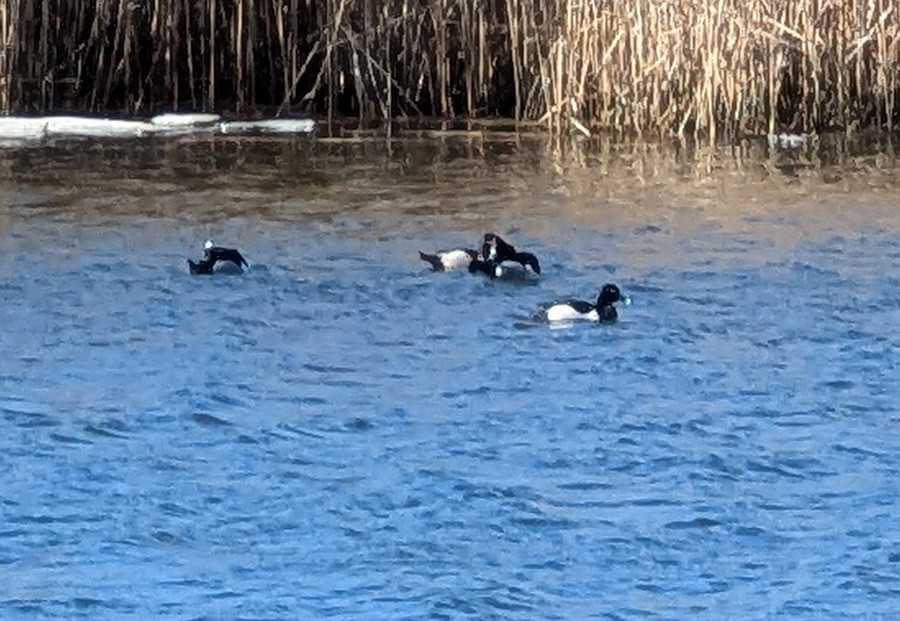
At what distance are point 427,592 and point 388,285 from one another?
17.3 feet

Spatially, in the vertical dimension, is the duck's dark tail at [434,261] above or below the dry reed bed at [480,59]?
below

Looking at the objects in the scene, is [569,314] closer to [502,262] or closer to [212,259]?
[502,262]

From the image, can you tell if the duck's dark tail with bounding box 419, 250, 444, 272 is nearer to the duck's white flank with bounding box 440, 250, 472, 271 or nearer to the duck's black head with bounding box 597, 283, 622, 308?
the duck's white flank with bounding box 440, 250, 472, 271

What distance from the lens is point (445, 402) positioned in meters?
9.33

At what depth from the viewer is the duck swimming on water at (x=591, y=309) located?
1090cm

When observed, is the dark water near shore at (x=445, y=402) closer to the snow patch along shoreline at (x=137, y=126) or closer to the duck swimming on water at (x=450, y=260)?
the duck swimming on water at (x=450, y=260)

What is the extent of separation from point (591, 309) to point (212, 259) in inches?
89.4

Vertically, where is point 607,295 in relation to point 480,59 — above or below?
below

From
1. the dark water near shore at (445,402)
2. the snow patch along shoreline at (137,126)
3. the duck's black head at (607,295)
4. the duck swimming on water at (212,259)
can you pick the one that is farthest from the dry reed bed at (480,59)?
the duck's black head at (607,295)

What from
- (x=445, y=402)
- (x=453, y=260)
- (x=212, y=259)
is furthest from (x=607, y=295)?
(x=212, y=259)

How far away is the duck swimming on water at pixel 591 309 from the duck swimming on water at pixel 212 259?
6.57 feet

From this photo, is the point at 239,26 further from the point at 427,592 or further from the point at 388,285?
the point at 427,592

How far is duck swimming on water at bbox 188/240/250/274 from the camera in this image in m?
12.0

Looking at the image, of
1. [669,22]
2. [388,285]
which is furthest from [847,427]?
[669,22]
